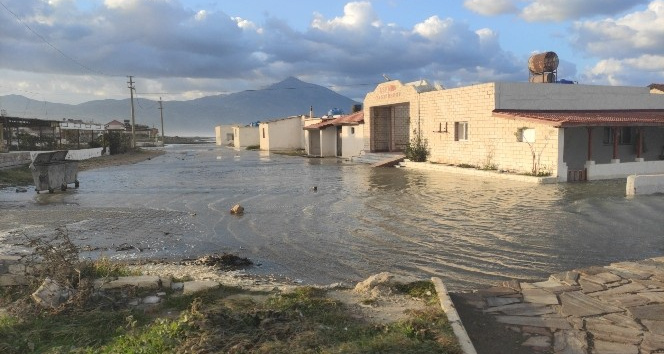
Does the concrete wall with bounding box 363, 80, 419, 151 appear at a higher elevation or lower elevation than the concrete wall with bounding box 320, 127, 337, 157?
higher

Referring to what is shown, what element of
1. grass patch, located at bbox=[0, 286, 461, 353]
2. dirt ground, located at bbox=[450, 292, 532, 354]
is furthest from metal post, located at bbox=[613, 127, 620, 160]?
grass patch, located at bbox=[0, 286, 461, 353]

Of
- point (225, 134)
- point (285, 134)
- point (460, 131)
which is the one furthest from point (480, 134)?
point (225, 134)

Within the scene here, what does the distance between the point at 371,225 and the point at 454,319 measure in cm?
652

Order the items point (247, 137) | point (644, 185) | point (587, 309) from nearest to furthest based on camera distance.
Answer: point (587, 309) < point (644, 185) < point (247, 137)

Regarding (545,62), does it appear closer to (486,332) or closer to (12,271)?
(486,332)

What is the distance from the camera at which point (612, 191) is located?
632 inches

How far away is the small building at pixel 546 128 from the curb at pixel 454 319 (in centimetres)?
1494

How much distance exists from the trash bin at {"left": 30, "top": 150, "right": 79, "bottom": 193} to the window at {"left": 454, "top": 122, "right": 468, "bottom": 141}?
58.8 ft

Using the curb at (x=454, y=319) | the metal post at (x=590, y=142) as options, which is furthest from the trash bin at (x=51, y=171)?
the metal post at (x=590, y=142)

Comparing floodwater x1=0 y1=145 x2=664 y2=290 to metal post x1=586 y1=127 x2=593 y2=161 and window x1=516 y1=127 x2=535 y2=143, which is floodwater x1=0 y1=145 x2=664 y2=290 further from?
window x1=516 y1=127 x2=535 y2=143

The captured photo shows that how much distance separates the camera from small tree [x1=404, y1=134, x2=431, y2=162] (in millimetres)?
28578

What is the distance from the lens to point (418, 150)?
2859 cm

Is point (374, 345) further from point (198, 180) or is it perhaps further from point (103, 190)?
point (198, 180)

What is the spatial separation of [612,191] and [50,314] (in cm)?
1629
